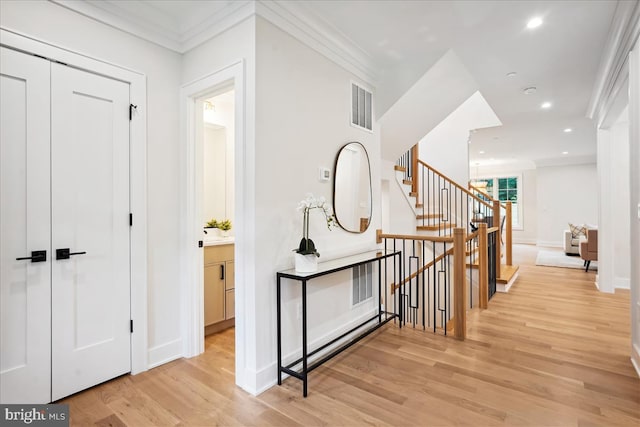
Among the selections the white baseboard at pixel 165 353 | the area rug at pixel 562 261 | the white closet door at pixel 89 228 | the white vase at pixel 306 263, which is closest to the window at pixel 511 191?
the area rug at pixel 562 261

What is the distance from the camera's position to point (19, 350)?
1934 millimetres

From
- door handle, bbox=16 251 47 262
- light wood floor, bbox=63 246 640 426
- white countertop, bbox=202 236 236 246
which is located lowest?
light wood floor, bbox=63 246 640 426

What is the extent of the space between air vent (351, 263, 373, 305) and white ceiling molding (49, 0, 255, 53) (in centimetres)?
233

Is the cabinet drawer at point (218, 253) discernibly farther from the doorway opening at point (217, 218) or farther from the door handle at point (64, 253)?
the door handle at point (64, 253)

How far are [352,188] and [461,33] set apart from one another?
1.60 metres

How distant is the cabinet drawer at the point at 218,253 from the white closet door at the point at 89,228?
853 millimetres

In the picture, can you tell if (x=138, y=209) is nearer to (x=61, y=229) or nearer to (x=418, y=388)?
(x=61, y=229)

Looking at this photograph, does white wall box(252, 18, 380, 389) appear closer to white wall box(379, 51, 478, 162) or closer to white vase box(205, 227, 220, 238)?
white wall box(379, 51, 478, 162)

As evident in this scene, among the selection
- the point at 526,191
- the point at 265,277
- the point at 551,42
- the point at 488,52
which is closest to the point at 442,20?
the point at 488,52

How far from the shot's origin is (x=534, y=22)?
2.64m

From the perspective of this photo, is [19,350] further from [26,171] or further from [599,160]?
[599,160]

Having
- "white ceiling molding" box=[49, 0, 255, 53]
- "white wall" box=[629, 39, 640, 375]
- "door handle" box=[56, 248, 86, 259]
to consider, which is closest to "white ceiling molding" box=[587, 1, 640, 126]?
"white wall" box=[629, 39, 640, 375]

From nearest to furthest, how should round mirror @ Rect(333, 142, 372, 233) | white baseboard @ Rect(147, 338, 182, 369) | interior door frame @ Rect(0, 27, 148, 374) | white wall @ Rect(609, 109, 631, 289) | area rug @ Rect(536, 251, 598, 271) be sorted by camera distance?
interior door frame @ Rect(0, 27, 148, 374) < white baseboard @ Rect(147, 338, 182, 369) < round mirror @ Rect(333, 142, 372, 233) < white wall @ Rect(609, 109, 631, 289) < area rug @ Rect(536, 251, 598, 271)

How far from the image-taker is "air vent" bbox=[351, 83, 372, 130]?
3203mm
